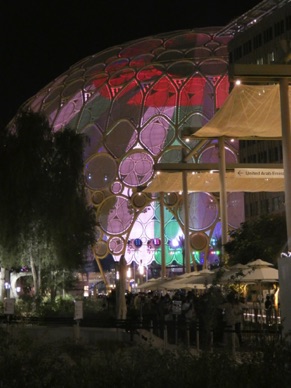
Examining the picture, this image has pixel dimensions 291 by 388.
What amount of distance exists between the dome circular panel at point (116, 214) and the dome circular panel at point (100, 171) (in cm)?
162

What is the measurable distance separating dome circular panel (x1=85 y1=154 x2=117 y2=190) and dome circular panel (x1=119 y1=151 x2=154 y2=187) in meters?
0.83

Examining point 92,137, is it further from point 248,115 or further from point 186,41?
point 248,115

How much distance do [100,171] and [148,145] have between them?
490 centimetres

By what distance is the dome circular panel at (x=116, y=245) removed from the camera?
201 feet

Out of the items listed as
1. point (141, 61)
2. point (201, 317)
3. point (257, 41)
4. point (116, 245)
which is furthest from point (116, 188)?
point (201, 317)

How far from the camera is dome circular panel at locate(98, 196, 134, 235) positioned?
61312 mm

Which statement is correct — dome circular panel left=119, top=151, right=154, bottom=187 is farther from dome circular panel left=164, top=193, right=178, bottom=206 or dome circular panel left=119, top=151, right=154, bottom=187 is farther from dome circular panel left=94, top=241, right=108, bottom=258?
dome circular panel left=94, top=241, right=108, bottom=258

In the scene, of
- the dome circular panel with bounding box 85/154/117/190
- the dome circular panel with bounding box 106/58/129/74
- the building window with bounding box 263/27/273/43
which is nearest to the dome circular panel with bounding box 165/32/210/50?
the dome circular panel with bounding box 106/58/129/74

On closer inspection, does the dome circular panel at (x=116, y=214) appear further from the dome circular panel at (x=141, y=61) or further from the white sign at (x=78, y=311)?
the white sign at (x=78, y=311)

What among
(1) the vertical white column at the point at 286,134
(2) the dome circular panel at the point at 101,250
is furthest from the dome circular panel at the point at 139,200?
(1) the vertical white column at the point at 286,134

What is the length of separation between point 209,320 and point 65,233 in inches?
734

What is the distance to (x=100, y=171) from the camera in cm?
6212

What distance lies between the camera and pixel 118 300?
77.4 feet

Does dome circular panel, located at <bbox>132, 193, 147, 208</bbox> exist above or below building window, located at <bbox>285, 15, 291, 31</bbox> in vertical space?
below
